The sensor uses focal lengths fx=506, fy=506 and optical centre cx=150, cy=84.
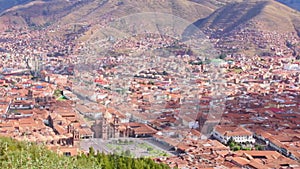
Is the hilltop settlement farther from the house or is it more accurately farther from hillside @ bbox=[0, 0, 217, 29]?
hillside @ bbox=[0, 0, 217, 29]

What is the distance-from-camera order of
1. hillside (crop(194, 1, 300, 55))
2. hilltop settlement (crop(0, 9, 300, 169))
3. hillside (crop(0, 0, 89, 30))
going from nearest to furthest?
hilltop settlement (crop(0, 9, 300, 169)) → hillside (crop(194, 1, 300, 55)) → hillside (crop(0, 0, 89, 30))

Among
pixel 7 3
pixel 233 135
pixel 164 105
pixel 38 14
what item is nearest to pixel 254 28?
pixel 233 135

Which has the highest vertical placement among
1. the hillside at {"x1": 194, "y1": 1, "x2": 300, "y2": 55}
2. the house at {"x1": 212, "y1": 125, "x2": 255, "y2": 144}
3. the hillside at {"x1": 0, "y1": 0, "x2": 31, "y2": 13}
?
the hillside at {"x1": 0, "y1": 0, "x2": 31, "y2": 13}

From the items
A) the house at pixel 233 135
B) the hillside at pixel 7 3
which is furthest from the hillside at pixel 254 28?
the hillside at pixel 7 3

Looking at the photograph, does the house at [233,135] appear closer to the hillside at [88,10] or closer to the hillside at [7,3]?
the hillside at [88,10]

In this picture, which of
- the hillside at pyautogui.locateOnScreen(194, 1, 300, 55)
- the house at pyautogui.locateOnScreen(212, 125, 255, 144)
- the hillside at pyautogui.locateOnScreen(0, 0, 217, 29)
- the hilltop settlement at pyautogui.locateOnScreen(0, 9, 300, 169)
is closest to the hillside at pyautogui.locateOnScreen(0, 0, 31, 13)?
the hillside at pyautogui.locateOnScreen(0, 0, 217, 29)

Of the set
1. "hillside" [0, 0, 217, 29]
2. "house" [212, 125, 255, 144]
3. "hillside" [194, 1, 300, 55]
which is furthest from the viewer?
"hillside" [0, 0, 217, 29]
